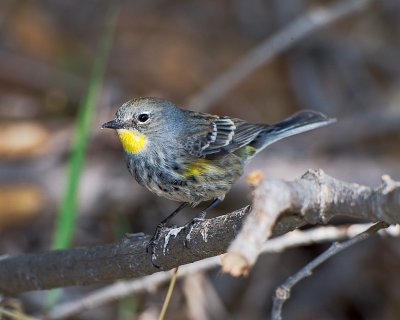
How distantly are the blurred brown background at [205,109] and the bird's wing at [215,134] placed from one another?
1.27 m

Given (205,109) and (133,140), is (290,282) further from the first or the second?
(205,109)

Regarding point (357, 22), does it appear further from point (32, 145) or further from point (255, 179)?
point (255, 179)

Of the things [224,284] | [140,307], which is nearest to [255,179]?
[140,307]

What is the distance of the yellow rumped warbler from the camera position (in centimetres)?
420

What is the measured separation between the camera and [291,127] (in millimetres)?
4723

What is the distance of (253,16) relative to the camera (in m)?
8.37

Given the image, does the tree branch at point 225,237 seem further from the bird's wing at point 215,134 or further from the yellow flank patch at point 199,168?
the bird's wing at point 215,134

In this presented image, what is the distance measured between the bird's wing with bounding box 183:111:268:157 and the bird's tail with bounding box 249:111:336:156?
2.3 inches

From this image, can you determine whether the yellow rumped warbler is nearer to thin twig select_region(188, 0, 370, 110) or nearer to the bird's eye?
the bird's eye

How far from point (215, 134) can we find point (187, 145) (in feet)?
0.89

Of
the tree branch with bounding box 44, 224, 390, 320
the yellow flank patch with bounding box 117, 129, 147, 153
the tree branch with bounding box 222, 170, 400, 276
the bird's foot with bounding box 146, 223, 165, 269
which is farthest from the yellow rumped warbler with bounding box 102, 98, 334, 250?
the tree branch with bounding box 222, 170, 400, 276

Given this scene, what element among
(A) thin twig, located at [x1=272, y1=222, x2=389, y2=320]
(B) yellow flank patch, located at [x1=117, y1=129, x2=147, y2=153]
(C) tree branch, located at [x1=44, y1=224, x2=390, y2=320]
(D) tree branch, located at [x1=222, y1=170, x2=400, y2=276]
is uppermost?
(B) yellow flank patch, located at [x1=117, y1=129, x2=147, y2=153]

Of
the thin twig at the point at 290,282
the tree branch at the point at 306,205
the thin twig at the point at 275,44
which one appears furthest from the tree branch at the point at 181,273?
A: the thin twig at the point at 275,44

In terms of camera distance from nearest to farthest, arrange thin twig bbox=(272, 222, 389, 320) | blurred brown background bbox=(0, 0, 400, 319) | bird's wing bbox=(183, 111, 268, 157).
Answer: thin twig bbox=(272, 222, 389, 320) < bird's wing bbox=(183, 111, 268, 157) < blurred brown background bbox=(0, 0, 400, 319)
